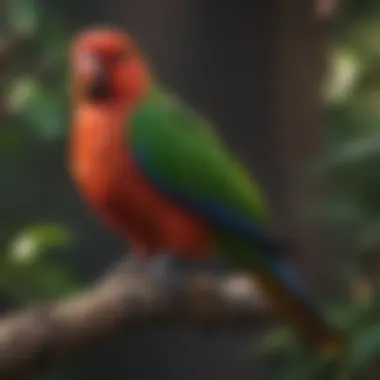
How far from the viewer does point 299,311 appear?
2.76 feet

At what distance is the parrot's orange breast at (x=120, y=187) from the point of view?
0.84 metres

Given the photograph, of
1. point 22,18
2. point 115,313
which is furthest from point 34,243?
point 22,18

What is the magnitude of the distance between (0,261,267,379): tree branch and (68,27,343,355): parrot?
5cm

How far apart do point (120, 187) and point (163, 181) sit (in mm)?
40

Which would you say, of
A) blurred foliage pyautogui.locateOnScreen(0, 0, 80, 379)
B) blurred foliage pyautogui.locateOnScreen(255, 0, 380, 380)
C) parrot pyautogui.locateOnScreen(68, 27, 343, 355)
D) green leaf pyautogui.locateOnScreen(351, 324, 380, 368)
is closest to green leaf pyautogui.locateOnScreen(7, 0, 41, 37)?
blurred foliage pyautogui.locateOnScreen(0, 0, 80, 379)

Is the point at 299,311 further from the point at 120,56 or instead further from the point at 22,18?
the point at 22,18

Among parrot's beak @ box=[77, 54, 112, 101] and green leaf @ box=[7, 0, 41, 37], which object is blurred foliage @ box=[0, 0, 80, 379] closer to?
green leaf @ box=[7, 0, 41, 37]

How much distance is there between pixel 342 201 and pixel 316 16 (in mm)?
218

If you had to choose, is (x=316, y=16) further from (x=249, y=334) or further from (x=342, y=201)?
(x=249, y=334)

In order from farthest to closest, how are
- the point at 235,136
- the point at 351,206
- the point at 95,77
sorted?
1. the point at 235,136
2. the point at 351,206
3. the point at 95,77

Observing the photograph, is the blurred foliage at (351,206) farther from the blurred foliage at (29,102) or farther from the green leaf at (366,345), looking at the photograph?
the blurred foliage at (29,102)

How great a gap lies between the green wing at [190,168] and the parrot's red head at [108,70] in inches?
0.8

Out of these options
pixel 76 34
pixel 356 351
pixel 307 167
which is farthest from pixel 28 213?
pixel 356 351

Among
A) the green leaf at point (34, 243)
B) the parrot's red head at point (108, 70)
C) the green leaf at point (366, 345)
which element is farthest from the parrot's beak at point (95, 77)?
the green leaf at point (366, 345)
